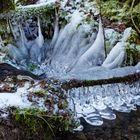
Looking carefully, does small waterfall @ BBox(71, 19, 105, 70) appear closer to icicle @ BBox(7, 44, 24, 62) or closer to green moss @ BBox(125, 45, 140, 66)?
green moss @ BBox(125, 45, 140, 66)

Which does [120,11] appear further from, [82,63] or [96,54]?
[82,63]

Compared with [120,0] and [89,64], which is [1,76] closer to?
[89,64]

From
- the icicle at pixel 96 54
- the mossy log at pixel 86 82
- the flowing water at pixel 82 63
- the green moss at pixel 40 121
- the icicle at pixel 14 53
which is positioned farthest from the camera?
the icicle at pixel 14 53

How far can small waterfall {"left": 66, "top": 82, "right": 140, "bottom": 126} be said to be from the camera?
6918 millimetres

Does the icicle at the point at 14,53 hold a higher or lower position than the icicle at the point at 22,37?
lower

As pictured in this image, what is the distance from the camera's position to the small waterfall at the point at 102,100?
6.92 meters

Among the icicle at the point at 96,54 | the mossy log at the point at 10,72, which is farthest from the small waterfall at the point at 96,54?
the mossy log at the point at 10,72

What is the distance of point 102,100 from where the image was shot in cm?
716

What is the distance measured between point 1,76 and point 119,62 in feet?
7.22

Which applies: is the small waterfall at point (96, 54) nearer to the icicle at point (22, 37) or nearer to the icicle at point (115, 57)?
the icicle at point (115, 57)

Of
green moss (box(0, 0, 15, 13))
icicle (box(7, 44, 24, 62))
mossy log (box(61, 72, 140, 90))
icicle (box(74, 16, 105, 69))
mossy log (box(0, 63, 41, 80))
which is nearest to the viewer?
mossy log (box(61, 72, 140, 90))

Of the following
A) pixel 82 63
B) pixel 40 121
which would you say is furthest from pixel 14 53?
pixel 40 121

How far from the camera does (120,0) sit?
9414mm

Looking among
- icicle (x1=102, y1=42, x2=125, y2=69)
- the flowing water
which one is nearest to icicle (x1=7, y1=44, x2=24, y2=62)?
the flowing water
